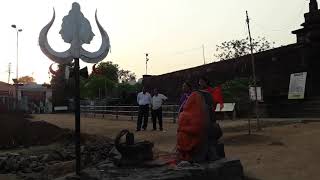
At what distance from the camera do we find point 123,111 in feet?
99.0

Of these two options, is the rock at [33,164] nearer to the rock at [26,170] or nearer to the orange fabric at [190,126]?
the rock at [26,170]

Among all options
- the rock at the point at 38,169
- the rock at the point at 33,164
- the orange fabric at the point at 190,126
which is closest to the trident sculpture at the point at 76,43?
the orange fabric at the point at 190,126

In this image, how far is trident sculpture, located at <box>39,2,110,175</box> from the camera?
27.8ft

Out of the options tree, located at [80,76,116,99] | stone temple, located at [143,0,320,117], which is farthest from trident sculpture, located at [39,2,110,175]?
tree, located at [80,76,116,99]

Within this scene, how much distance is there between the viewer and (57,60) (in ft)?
28.1

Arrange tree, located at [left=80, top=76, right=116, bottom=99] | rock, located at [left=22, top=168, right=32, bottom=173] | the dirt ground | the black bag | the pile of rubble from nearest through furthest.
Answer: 1. the black bag
2. the dirt ground
3. rock, located at [left=22, top=168, right=32, bottom=173]
4. the pile of rubble
5. tree, located at [left=80, top=76, right=116, bottom=99]

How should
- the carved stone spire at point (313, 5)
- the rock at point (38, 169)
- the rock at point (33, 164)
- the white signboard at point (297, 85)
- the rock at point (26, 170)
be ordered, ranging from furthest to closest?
the carved stone spire at point (313, 5), the white signboard at point (297, 85), the rock at point (33, 164), the rock at point (26, 170), the rock at point (38, 169)

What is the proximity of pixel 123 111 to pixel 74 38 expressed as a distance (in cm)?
2159

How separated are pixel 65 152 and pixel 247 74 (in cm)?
1836

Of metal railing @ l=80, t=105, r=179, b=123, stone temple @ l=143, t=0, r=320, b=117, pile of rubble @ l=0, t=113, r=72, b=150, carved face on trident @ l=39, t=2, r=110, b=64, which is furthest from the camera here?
stone temple @ l=143, t=0, r=320, b=117

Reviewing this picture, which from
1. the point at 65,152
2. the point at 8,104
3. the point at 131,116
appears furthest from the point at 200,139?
the point at 8,104

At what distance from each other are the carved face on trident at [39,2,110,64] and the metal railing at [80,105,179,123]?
43.9 ft

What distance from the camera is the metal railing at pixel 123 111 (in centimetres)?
2326

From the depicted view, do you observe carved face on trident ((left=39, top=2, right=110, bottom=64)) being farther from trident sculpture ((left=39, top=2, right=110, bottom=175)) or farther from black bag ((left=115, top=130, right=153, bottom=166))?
black bag ((left=115, top=130, right=153, bottom=166))
